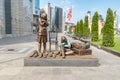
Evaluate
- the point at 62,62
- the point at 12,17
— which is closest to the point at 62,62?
the point at 62,62

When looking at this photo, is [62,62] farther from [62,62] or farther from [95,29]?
[95,29]

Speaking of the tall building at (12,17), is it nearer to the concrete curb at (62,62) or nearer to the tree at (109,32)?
the tree at (109,32)

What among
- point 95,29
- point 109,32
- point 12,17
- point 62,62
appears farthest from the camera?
point 12,17

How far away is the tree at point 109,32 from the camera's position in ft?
70.3

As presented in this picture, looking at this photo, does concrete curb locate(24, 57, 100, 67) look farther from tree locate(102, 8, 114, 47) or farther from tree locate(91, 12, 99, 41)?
tree locate(91, 12, 99, 41)

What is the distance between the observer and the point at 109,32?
2191cm

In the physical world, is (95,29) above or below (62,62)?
above

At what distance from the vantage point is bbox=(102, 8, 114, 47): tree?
70.3 feet

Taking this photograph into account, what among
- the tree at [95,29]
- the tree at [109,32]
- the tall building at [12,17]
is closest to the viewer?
the tree at [109,32]

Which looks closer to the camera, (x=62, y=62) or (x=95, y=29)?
(x=62, y=62)

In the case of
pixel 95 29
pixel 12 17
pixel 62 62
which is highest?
pixel 12 17

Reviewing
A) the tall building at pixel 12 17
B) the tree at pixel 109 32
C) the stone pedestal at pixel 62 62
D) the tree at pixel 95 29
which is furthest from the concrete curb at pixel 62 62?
the tall building at pixel 12 17

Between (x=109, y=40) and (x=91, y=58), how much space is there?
1139 cm

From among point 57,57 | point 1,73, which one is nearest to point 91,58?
point 57,57
